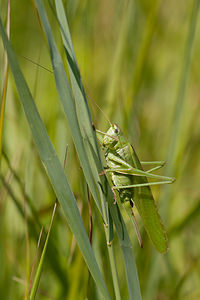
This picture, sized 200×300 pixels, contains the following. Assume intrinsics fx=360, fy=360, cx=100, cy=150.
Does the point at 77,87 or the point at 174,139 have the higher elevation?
the point at 77,87

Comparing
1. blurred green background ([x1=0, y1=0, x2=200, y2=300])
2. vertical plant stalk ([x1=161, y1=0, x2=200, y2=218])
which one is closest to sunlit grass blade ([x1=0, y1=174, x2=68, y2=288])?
blurred green background ([x1=0, y1=0, x2=200, y2=300])

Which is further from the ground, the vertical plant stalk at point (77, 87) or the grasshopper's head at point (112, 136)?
the vertical plant stalk at point (77, 87)

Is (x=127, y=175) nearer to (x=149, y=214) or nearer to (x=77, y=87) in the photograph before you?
(x=149, y=214)

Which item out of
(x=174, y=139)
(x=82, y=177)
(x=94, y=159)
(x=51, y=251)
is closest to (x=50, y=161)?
(x=94, y=159)

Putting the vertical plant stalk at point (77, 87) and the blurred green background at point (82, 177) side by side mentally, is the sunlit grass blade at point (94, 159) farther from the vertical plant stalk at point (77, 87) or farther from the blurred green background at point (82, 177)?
the blurred green background at point (82, 177)

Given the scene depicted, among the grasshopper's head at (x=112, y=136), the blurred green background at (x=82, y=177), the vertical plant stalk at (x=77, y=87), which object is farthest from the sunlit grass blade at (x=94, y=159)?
the grasshopper's head at (x=112, y=136)

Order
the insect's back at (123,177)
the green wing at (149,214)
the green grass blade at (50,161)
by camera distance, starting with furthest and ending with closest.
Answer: the insect's back at (123,177)
the green wing at (149,214)
the green grass blade at (50,161)

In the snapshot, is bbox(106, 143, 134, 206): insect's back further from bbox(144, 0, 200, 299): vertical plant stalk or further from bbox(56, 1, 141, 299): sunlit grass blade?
bbox(56, 1, 141, 299): sunlit grass blade

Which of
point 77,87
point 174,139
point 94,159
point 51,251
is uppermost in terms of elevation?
point 77,87
